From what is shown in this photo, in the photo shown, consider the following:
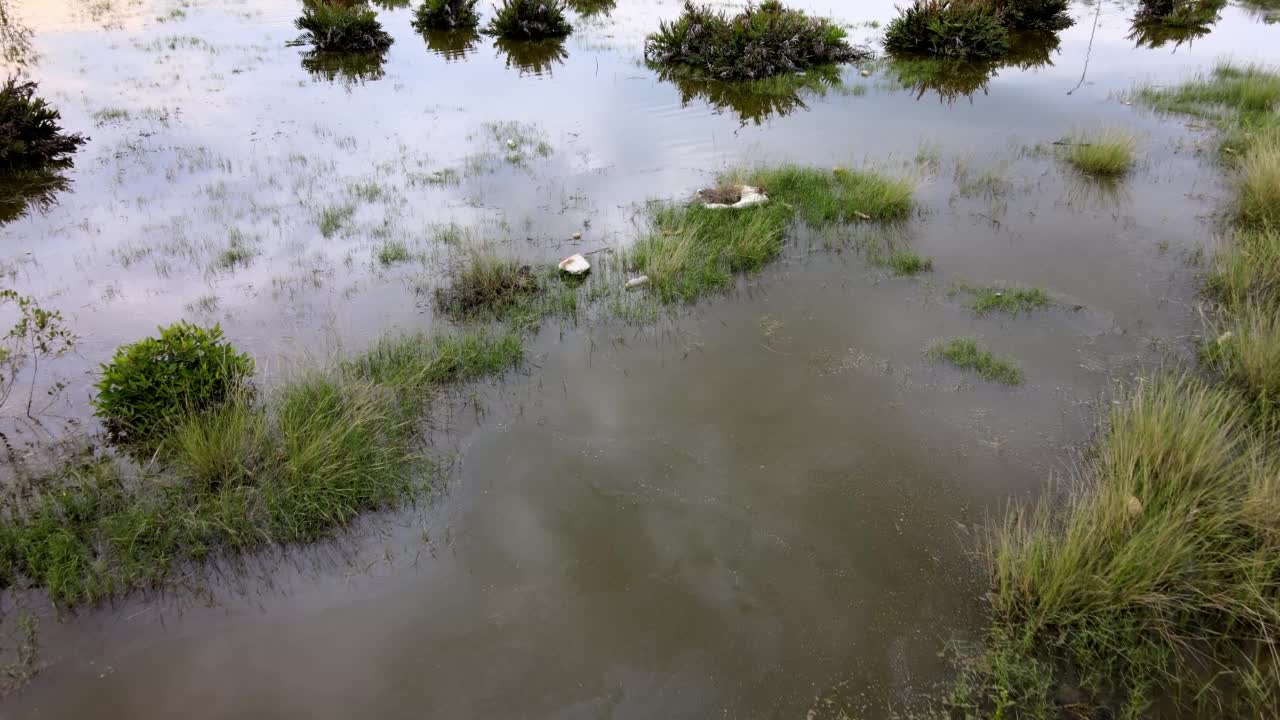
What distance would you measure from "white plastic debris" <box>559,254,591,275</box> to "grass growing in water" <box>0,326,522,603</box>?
2.37m

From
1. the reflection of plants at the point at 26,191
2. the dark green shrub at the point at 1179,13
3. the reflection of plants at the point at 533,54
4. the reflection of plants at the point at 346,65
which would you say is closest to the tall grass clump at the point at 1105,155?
the reflection of plants at the point at 533,54

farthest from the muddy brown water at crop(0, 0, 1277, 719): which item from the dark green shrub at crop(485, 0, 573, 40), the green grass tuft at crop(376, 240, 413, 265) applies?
the dark green shrub at crop(485, 0, 573, 40)

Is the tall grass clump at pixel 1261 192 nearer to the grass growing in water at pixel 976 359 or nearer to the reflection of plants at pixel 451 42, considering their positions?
the grass growing in water at pixel 976 359

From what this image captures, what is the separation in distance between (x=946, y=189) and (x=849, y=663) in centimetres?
710

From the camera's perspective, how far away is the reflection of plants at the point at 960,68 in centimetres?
1272

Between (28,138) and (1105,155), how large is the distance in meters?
14.6

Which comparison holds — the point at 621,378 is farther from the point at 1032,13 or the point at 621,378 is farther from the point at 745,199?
the point at 1032,13

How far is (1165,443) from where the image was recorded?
13.1 feet

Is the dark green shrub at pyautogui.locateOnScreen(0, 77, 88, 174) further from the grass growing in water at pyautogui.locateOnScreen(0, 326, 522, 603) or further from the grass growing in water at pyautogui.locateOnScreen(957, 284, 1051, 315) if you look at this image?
the grass growing in water at pyautogui.locateOnScreen(957, 284, 1051, 315)

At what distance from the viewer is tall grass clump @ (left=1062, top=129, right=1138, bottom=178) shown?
8.91 meters

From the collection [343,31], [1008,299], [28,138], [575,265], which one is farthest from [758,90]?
[28,138]

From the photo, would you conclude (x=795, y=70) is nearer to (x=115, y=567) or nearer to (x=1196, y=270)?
(x=1196, y=270)

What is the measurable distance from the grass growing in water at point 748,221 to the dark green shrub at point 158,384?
12.5ft

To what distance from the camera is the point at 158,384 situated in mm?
4746
